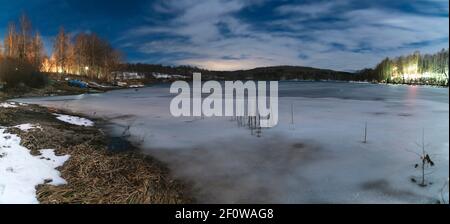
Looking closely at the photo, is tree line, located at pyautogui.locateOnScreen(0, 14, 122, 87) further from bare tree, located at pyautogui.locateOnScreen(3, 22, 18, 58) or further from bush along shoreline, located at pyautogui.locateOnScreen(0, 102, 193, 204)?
bush along shoreline, located at pyautogui.locateOnScreen(0, 102, 193, 204)

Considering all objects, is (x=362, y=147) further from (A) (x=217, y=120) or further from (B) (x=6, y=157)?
(B) (x=6, y=157)

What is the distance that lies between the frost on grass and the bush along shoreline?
25 millimetres

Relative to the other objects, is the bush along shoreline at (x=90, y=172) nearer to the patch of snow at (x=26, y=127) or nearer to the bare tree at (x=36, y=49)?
the patch of snow at (x=26, y=127)

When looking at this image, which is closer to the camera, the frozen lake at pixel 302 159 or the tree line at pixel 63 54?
the frozen lake at pixel 302 159

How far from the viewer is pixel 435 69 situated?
10062cm

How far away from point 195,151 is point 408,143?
22.0ft

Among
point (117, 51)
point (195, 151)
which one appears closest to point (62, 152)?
point (195, 151)

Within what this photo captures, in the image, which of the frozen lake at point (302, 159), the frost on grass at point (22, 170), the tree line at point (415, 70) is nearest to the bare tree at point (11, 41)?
the frozen lake at point (302, 159)

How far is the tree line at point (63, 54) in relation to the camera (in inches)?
2129

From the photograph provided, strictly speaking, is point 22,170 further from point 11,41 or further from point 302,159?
point 11,41

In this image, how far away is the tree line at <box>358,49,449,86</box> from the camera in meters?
97.0

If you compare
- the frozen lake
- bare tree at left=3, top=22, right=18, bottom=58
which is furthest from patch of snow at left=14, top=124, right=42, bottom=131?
bare tree at left=3, top=22, right=18, bottom=58

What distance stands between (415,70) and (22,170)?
129201mm

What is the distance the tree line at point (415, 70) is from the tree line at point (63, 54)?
8626cm
